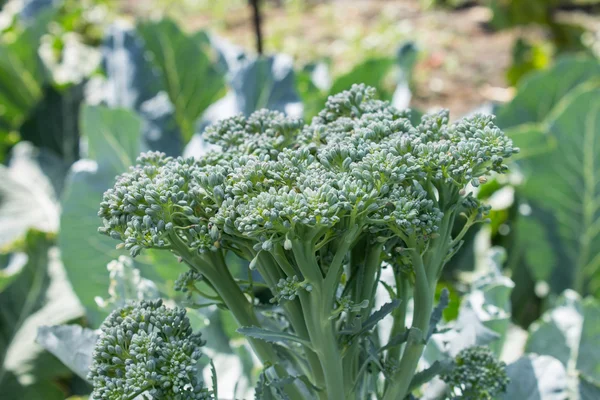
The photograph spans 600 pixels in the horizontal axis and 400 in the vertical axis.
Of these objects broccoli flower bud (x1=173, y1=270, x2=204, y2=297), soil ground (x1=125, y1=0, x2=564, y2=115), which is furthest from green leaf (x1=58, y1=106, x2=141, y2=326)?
soil ground (x1=125, y1=0, x2=564, y2=115)

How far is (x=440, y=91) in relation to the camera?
376 cm

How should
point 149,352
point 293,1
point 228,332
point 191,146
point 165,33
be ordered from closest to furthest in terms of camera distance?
point 149,352, point 228,332, point 191,146, point 165,33, point 293,1

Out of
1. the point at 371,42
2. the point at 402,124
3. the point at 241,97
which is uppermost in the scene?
the point at 371,42

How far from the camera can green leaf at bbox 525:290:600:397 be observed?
4.40ft

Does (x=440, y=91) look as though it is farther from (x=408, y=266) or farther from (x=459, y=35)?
(x=408, y=266)

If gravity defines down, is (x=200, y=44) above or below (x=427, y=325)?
above

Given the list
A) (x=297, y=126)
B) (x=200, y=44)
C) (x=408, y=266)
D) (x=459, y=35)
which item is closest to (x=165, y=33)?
(x=200, y=44)

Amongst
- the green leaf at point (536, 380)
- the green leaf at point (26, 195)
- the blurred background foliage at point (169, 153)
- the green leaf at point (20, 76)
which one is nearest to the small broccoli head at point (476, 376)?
the green leaf at point (536, 380)

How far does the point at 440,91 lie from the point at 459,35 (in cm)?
78

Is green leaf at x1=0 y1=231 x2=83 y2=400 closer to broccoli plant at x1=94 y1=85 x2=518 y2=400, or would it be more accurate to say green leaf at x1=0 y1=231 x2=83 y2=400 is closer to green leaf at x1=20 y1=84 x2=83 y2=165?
green leaf at x1=20 y1=84 x2=83 y2=165

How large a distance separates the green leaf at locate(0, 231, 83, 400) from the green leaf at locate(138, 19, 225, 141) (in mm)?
659

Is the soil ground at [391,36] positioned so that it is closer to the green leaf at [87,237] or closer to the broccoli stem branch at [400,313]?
the green leaf at [87,237]

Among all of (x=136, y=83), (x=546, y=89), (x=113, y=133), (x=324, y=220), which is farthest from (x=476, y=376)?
(x=136, y=83)

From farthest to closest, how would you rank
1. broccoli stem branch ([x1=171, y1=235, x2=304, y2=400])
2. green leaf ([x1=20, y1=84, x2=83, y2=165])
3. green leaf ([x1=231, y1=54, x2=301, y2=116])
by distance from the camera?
green leaf ([x1=20, y1=84, x2=83, y2=165]) → green leaf ([x1=231, y1=54, x2=301, y2=116]) → broccoli stem branch ([x1=171, y1=235, x2=304, y2=400])
